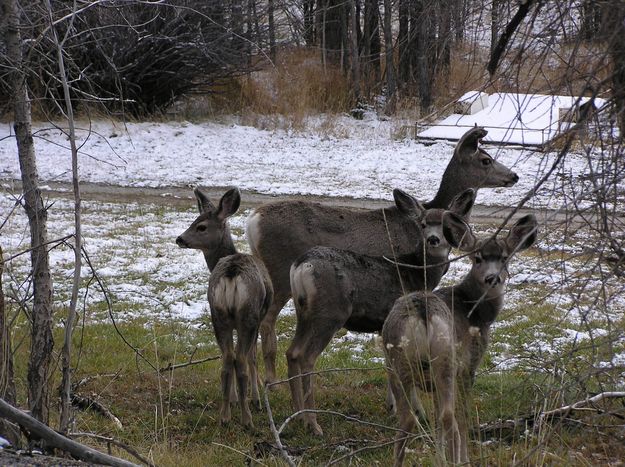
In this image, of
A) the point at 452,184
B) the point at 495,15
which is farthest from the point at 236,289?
A: the point at 452,184

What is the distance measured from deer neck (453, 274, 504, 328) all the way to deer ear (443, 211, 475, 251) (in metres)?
0.25

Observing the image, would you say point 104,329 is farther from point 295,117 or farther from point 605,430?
point 295,117

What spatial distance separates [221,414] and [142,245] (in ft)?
20.4

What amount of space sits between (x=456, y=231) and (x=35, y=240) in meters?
2.97

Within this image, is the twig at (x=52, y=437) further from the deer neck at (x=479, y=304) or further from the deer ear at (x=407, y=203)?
the deer ear at (x=407, y=203)

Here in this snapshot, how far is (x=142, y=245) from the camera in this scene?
40.3ft

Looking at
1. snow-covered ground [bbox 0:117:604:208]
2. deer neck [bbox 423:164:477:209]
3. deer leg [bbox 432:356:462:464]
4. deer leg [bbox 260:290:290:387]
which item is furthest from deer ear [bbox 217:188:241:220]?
snow-covered ground [bbox 0:117:604:208]

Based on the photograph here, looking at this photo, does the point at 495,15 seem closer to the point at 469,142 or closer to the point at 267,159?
the point at 469,142

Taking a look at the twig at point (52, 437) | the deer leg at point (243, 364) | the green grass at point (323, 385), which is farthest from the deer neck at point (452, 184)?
the twig at point (52, 437)

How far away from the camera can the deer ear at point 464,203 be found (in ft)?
24.2

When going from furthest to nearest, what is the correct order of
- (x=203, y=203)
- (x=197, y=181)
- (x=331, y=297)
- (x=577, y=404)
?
(x=197, y=181)
(x=203, y=203)
(x=331, y=297)
(x=577, y=404)

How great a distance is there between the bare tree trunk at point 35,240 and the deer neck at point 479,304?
2.64m

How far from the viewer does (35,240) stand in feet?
15.8

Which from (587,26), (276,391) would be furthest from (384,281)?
(587,26)
